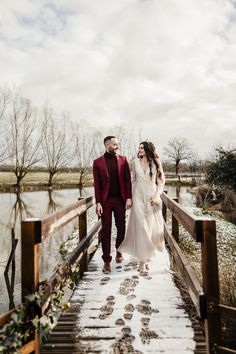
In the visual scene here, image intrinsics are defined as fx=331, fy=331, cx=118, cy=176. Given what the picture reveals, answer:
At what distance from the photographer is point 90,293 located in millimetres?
4199

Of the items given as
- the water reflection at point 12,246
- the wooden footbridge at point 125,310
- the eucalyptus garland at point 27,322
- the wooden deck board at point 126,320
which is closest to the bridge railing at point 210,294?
the wooden footbridge at point 125,310

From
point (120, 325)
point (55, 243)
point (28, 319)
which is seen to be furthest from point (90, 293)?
point (55, 243)

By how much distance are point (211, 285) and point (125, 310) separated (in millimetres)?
1288

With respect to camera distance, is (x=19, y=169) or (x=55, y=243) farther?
(x=19, y=169)

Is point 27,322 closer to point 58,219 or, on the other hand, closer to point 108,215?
point 58,219

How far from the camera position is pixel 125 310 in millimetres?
3605

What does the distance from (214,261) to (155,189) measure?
8.08ft

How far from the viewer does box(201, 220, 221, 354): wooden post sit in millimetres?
2641

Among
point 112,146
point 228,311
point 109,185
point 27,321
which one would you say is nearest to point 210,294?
point 228,311

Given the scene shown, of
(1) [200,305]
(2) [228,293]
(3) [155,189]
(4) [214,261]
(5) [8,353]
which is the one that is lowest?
(2) [228,293]

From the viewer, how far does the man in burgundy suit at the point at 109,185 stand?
4941 mm

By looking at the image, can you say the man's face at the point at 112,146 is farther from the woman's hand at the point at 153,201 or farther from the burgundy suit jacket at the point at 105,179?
the woman's hand at the point at 153,201

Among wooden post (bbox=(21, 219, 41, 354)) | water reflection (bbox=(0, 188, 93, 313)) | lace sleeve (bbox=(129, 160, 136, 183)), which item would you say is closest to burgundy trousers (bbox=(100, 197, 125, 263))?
lace sleeve (bbox=(129, 160, 136, 183))

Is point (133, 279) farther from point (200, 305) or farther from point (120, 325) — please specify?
point (200, 305)
